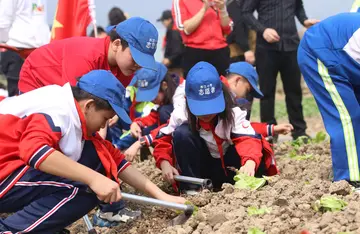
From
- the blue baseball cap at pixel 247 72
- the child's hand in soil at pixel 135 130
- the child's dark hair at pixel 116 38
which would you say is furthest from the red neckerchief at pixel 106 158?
the blue baseball cap at pixel 247 72

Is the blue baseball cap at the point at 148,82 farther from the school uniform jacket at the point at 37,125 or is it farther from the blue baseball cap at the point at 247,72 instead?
the school uniform jacket at the point at 37,125

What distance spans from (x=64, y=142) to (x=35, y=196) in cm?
36

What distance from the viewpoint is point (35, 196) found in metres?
3.84

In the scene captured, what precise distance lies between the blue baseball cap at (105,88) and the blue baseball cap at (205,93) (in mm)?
899

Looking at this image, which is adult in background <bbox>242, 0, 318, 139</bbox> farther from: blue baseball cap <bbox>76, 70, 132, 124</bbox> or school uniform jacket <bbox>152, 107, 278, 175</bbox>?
blue baseball cap <bbox>76, 70, 132, 124</bbox>

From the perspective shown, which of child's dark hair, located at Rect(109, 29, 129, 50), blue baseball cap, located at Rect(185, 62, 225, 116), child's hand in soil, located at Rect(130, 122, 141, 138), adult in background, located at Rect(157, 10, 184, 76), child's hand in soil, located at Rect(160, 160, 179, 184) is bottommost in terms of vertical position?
adult in background, located at Rect(157, 10, 184, 76)

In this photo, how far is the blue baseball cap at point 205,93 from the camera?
463cm

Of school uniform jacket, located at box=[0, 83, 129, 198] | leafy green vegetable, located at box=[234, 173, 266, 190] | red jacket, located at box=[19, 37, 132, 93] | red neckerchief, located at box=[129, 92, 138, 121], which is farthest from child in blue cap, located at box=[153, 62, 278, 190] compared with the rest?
red neckerchief, located at box=[129, 92, 138, 121]

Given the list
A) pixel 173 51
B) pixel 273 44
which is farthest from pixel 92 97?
pixel 173 51

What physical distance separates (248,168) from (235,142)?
33cm

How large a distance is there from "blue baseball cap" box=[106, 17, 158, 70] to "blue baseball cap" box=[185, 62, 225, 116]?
1.20 feet

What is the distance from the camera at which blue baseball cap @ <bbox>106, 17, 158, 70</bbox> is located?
4375mm

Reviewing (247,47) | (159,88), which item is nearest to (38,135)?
(159,88)

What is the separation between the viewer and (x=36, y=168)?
359 centimetres
